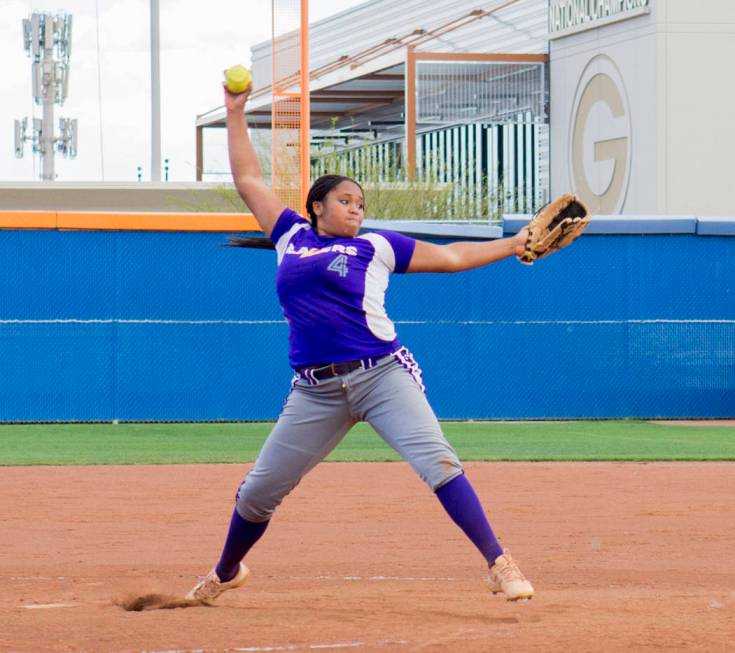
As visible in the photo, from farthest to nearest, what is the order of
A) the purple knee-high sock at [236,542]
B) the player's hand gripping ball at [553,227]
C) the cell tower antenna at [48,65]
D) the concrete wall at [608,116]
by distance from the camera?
the cell tower antenna at [48,65] < the concrete wall at [608,116] < the purple knee-high sock at [236,542] < the player's hand gripping ball at [553,227]

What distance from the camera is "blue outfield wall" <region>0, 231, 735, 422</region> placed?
18484 millimetres

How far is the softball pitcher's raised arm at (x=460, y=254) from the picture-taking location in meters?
5.97

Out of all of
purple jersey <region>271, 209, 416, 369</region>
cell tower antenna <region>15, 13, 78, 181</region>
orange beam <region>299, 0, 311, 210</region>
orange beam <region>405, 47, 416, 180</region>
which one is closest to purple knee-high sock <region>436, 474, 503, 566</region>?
purple jersey <region>271, 209, 416, 369</region>

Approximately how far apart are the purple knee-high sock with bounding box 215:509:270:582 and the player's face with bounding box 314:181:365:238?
4.31ft

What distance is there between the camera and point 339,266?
593 cm

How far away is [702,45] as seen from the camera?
31844 millimetres

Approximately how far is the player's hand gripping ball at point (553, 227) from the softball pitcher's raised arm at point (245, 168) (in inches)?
43.6

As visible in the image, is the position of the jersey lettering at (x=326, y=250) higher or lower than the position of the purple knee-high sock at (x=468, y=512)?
higher

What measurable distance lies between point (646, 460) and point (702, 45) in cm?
1983

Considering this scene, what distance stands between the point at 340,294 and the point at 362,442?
10784mm

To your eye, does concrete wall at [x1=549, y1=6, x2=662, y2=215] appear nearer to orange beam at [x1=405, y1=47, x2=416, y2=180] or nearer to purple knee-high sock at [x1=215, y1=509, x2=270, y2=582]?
orange beam at [x1=405, y1=47, x2=416, y2=180]

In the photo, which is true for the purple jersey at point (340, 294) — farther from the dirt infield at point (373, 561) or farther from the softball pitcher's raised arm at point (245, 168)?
the dirt infield at point (373, 561)

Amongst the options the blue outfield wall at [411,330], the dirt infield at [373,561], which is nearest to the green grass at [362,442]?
the blue outfield wall at [411,330]

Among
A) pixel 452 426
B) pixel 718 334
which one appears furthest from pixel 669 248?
pixel 452 426
